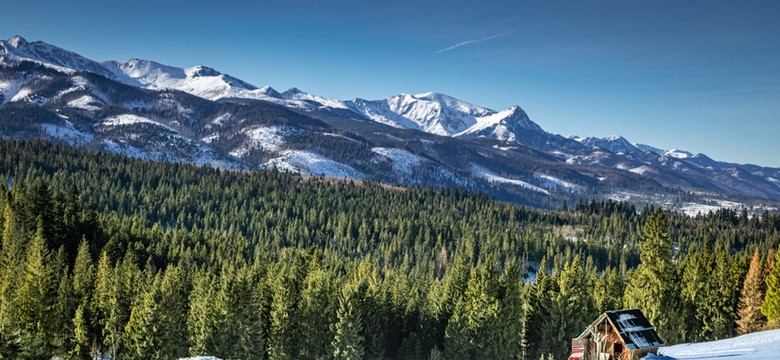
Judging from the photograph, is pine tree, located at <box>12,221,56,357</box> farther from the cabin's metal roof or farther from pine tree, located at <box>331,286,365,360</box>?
the cabin's metal roof

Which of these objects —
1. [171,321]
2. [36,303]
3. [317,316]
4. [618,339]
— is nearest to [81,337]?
[36,303]

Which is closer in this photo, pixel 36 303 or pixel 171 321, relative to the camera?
pixel 36 303

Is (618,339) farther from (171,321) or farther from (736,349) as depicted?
(171,321)

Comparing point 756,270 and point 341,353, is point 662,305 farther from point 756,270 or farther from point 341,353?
point 341,353

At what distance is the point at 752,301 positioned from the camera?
8331 centimetres

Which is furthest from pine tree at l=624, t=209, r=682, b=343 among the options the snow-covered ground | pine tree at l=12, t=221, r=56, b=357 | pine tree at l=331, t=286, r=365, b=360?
pine tree at l=12, t=221, r=56, b=357

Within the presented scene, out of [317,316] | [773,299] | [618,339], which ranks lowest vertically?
[317,316]

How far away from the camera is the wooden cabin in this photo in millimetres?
54303

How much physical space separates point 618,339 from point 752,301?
41.1m

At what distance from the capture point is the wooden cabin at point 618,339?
178ft

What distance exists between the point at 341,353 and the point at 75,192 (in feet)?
225

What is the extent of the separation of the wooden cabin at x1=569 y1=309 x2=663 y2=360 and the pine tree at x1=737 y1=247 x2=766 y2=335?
3782 cm

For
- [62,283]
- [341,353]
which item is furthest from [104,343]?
[341,353]

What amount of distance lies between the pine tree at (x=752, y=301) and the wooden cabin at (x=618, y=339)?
124 ft
